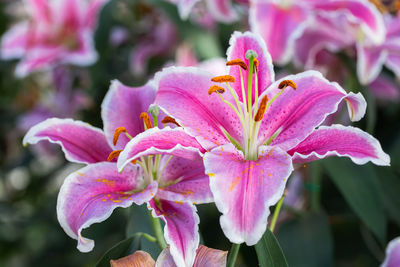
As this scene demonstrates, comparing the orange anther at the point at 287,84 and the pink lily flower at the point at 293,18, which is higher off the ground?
the orange anther at the point at 287,84

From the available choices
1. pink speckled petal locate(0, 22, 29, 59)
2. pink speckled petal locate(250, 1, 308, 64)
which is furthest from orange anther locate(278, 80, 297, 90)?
pink speckled petal locate(0, 22, 29, 59)

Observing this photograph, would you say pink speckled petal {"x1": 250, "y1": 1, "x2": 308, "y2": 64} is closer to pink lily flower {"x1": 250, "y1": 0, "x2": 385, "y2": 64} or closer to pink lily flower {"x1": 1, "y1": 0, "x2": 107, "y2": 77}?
pink lily flower {"x1": 250, "y1": 0, "x2": 385, "y2": 64}

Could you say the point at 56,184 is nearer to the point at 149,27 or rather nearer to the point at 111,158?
the point at 149,27

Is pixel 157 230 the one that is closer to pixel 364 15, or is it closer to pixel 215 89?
pixel 215 89

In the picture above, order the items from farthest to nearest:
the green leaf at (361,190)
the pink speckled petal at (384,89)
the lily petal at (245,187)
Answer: the pink speckled petal at (384,89) → the green leaf at (361,190) → the lily petal at (245,187)

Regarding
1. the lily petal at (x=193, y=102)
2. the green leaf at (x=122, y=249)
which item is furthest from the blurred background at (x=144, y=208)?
the lily petal at (x=193, y=102)

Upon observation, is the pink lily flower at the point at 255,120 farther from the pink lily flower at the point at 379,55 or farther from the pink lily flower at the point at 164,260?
the pink lily flower at the point at 379,55
